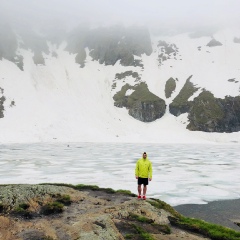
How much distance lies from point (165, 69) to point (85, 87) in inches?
2007

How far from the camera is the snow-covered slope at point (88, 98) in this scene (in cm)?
13238

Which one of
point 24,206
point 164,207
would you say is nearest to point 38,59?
point 164,207

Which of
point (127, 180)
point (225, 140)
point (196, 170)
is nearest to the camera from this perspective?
point (127, 180)

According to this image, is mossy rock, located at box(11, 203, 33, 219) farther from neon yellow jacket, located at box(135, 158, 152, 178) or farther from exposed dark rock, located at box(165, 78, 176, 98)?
exposed dark rock, located at box(165, 78, 176, 98)

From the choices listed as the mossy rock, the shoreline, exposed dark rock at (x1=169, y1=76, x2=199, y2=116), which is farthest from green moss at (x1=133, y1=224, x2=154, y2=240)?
exposed dark rock at (x1=169, y1=76, x2=199, y2=116)

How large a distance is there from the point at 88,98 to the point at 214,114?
63150 millimetres

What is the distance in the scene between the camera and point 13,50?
630ft

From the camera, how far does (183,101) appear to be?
16288 cm

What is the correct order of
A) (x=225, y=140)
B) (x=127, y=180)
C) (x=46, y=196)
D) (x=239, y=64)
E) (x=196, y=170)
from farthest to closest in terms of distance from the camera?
(x=239, y=64) → (x=225, y=140) → (x=196, y=170) → (x=127, y=180) → (x=46, y=196)

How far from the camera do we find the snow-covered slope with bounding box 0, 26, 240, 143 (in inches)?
5212

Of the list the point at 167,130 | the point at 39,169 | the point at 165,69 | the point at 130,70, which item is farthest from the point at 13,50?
the point at 39,169

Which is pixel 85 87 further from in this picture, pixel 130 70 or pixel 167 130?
pixel 167 130

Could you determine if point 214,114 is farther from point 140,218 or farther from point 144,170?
point 140,218

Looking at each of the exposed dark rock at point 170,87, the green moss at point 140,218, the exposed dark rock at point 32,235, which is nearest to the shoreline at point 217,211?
the green moss at point 140,218
